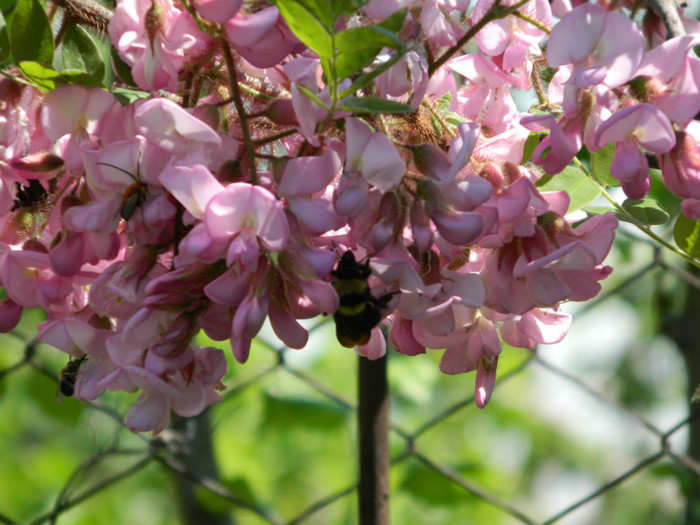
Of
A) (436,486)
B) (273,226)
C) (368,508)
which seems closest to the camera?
(273,226)

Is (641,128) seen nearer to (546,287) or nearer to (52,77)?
(546,287)

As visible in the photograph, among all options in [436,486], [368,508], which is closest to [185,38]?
[368,508]

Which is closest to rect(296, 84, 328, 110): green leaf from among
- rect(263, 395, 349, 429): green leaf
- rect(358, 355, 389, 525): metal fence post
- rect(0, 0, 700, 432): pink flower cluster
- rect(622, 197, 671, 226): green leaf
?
rect(0, 0, 700, 432): pink flower cluster

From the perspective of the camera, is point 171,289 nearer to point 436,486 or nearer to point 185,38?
point 185,38

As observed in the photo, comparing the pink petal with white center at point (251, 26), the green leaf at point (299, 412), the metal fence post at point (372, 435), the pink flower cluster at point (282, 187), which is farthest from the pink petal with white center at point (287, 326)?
the green leaf at point (299, 412)

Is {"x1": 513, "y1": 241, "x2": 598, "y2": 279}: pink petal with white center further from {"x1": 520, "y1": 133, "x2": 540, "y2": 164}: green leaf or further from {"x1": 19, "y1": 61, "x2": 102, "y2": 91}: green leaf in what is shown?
{"x1": 19, "y1": 61, "x2": 102, "y2": 91}: green leaf

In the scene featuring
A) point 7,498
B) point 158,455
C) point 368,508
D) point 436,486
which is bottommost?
point 7,498

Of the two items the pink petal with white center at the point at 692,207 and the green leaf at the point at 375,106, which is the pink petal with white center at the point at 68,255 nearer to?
the green leaf at the point at 375,106

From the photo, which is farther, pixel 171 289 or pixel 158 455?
pixel 158 455
